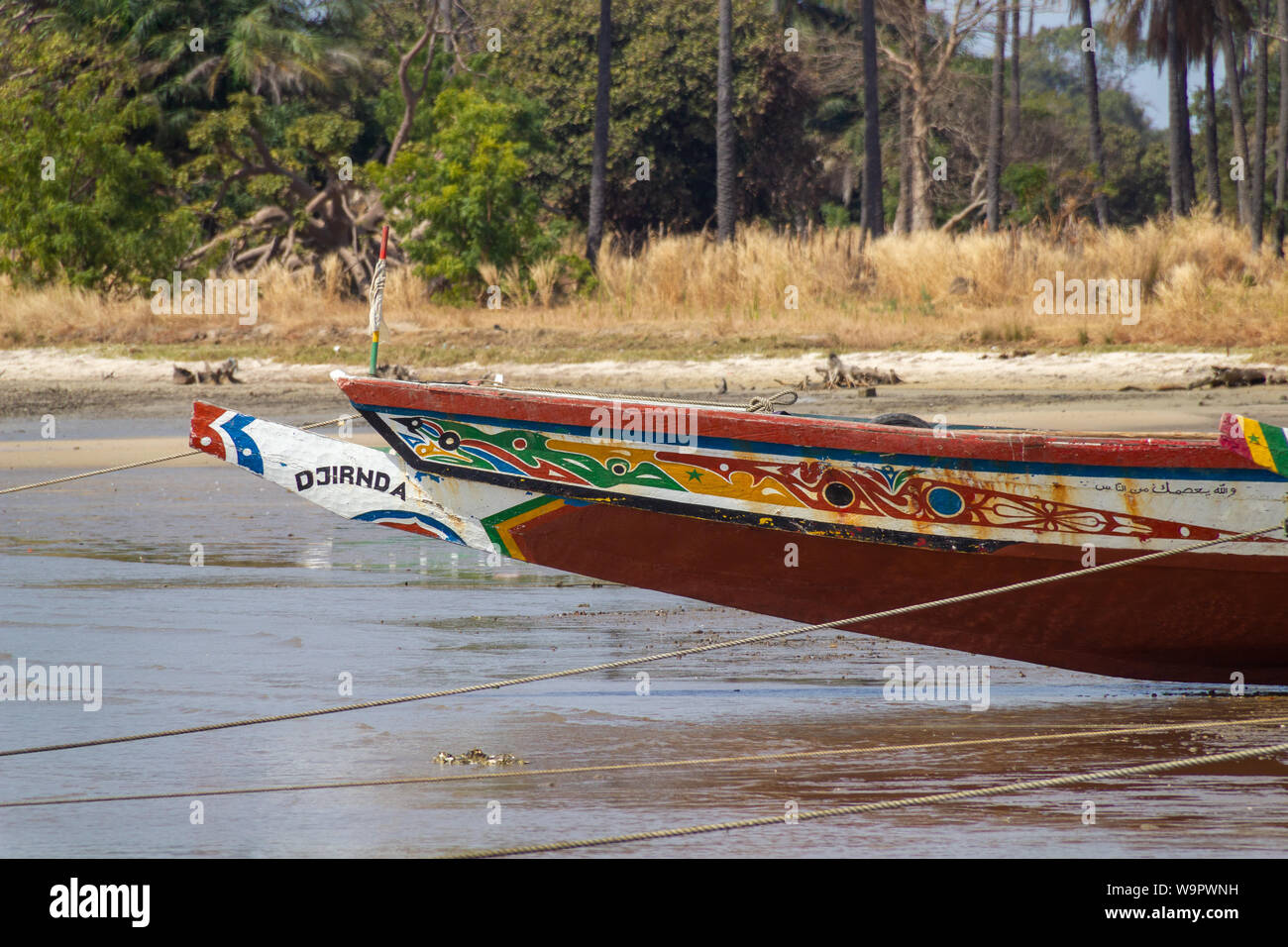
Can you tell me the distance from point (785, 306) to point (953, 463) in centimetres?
1408

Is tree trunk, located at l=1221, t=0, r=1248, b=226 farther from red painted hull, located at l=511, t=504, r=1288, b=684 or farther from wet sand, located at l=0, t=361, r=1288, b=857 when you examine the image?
red painted hull, located at l=511, t=504, r=1288, b=684

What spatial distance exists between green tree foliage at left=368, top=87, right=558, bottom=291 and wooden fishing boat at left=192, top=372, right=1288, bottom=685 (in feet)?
50.1

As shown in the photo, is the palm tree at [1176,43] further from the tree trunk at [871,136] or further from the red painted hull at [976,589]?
the red painted hull at [976,589]

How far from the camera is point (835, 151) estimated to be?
3559 centimetres

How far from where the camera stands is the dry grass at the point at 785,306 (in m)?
17.3

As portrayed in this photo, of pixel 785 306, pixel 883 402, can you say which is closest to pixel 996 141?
pixel 785 306

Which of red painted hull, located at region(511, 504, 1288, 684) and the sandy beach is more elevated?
the sandy beach

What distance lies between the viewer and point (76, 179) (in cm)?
2256

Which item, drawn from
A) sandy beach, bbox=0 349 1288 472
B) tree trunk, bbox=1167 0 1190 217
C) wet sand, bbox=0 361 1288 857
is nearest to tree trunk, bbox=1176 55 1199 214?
tree trunk, bbox=1167 0 1190 217

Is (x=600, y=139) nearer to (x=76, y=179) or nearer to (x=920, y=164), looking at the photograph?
(x=76, y=179)

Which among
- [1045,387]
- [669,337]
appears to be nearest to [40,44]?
[669,337]

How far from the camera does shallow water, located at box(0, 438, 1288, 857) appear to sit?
434 centimetres

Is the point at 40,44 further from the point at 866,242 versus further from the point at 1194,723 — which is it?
the point at 1194,723

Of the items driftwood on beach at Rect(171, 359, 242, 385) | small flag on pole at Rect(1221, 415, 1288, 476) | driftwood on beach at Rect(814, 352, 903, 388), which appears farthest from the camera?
driftwood on beach at Rect(171, 359, 242, 385)
